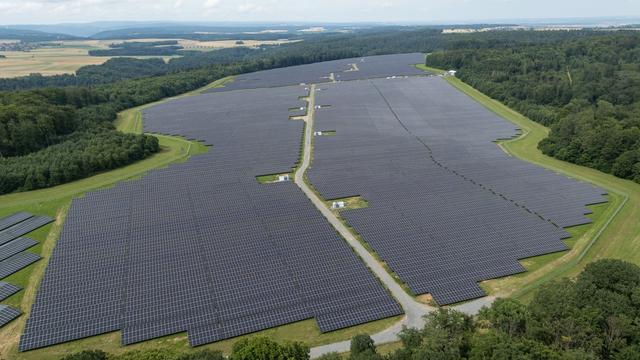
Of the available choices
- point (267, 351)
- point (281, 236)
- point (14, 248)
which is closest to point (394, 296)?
point (281, 236)

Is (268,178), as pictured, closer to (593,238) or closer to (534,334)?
(593,238)

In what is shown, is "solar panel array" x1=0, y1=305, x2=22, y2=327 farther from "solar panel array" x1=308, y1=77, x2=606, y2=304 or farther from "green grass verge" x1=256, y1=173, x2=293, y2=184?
"green grass verge" x1=256, y1=173, x2=293, y2=184

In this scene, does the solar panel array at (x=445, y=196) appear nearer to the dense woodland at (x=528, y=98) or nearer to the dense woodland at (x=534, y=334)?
the dense woodland at (x=534, y=334)

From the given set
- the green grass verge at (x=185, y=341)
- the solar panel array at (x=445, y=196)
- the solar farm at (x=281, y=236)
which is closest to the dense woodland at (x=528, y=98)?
the solar panel array at (x=445, y=196)

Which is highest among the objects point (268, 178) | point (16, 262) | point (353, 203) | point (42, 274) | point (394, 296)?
point (268, 178)

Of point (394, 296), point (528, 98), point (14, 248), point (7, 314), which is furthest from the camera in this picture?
point (528, 98)

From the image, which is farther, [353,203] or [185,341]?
[353,203]

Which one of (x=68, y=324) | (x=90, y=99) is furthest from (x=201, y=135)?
(x=68, y=324)
